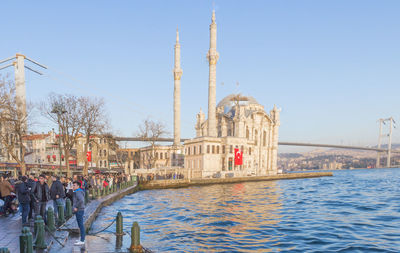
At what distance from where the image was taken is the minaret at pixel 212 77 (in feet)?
198

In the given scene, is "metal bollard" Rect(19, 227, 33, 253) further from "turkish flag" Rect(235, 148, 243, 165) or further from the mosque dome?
the mosque dome

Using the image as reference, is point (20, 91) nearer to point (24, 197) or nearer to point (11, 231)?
point (24, 197)

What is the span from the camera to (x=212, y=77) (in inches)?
2406

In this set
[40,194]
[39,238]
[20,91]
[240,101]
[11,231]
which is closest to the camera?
[39,238]

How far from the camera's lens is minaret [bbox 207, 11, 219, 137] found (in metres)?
60.4

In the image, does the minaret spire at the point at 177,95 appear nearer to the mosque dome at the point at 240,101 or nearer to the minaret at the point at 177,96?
the minaret at the point at 177,96

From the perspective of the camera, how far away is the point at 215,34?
2419 inches

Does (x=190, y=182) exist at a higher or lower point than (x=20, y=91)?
lower

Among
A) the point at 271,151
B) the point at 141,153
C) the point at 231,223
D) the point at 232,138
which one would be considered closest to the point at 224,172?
the point at 232,138

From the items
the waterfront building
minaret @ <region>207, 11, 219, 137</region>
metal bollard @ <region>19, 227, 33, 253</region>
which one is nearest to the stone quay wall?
the waterfront building

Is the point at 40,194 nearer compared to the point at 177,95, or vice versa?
the point at 40,194

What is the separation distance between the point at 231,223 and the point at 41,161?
6293 cm

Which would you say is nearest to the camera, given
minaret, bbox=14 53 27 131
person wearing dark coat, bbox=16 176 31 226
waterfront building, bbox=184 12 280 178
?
person wearing dark coat, bbox=16 176 31 226

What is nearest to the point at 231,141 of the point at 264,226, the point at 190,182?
the point at 190,182
